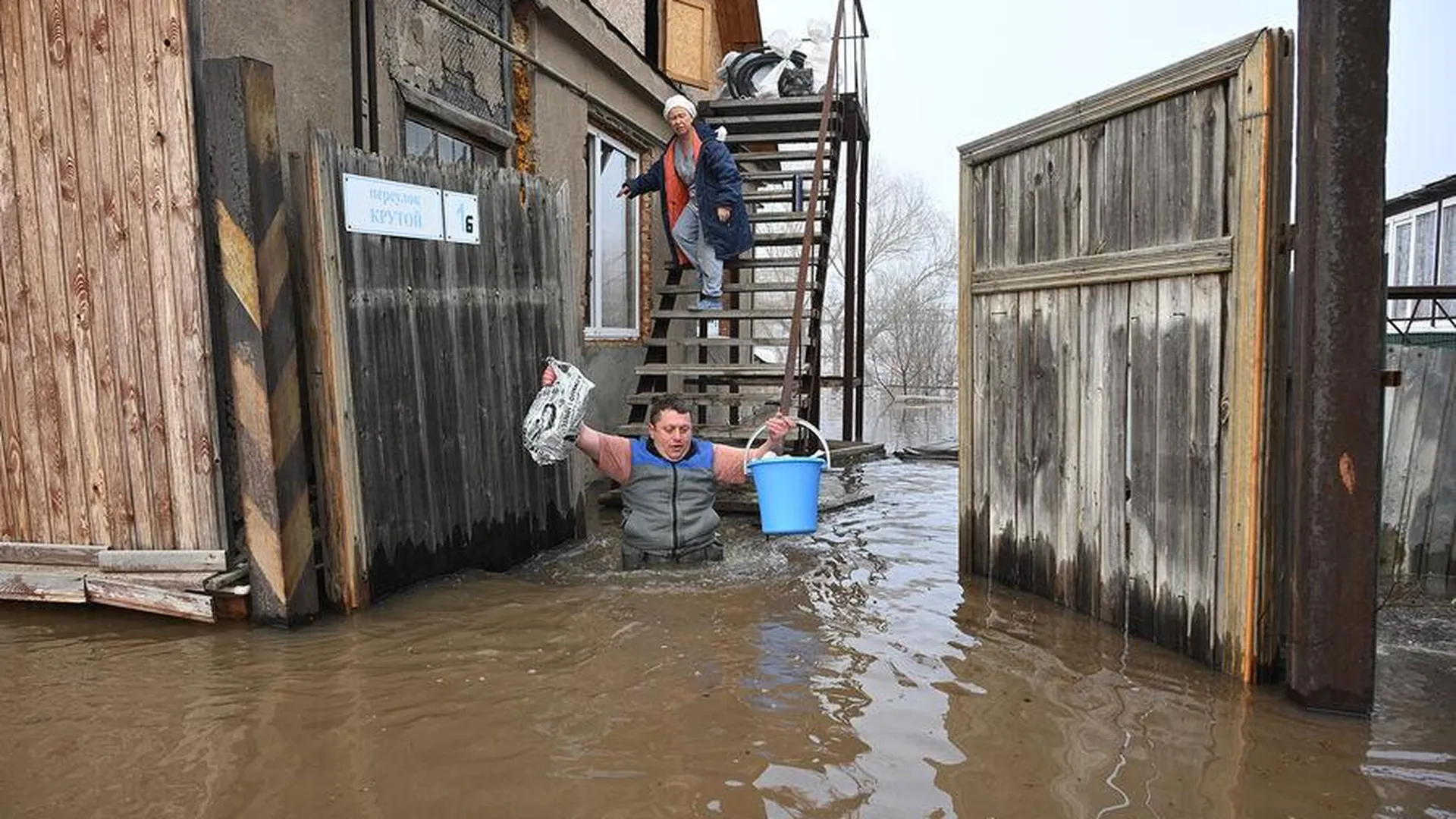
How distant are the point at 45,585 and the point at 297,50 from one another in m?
2.91

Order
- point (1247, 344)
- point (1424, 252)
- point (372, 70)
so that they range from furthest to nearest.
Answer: point (1424, 252)
point (372, 70)
point (1247, 344)

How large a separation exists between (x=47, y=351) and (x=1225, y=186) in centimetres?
505

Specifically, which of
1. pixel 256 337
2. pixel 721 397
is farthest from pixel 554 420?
pixel 721 397

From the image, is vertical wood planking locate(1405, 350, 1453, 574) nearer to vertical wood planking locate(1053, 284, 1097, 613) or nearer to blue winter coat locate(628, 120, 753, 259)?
vertical wood planking locate(1053, 284, 1097, 613)

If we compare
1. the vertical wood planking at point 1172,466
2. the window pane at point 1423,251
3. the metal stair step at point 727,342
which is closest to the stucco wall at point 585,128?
the metal stair step at point 727,342

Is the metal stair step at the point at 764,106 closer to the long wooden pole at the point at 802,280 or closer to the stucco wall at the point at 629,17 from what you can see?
the stucco wall at the point at 629,17

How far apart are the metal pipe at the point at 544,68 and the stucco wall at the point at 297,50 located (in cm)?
69

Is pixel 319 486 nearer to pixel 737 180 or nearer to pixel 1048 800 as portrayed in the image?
pixel 1048 800

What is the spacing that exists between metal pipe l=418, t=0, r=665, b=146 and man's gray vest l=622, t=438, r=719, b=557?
2.98 meters

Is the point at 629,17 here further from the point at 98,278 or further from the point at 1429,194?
the point at 1429,194

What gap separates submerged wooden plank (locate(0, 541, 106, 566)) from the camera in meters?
4.62

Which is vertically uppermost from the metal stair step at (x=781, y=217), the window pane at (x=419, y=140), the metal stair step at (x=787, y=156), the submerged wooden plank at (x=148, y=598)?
the metal stair step at (x=787, y=156)

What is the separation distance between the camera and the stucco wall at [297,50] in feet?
15.9

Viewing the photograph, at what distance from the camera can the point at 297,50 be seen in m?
5.41
